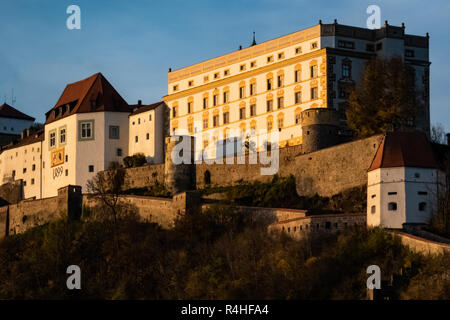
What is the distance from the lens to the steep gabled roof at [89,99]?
332 feet

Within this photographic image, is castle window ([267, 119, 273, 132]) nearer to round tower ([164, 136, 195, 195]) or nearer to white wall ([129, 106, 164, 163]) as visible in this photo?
round tower ([164, 136, 195, 195])

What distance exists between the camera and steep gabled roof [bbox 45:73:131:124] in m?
101

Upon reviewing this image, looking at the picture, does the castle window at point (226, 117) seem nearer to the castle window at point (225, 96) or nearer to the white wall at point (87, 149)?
the castle window at point (225, 96)

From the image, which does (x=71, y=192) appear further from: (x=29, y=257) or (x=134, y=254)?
(x=134, y=254)

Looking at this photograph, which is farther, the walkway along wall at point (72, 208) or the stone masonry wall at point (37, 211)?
the stone masonry wall at point (37, 211)

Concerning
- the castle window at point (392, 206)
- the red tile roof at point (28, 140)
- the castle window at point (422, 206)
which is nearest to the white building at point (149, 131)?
the red tile roof at point (28, 140)

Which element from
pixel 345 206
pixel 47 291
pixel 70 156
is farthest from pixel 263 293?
pixel 70 156

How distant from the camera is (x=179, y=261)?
71.8 m

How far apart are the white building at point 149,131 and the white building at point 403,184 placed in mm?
31696

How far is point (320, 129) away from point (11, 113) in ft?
184

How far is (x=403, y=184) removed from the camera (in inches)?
2625

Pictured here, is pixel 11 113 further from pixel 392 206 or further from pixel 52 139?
pixel 392 206

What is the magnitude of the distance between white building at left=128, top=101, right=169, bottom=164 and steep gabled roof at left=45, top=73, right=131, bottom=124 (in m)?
2.35

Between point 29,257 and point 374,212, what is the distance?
27.1 meters
